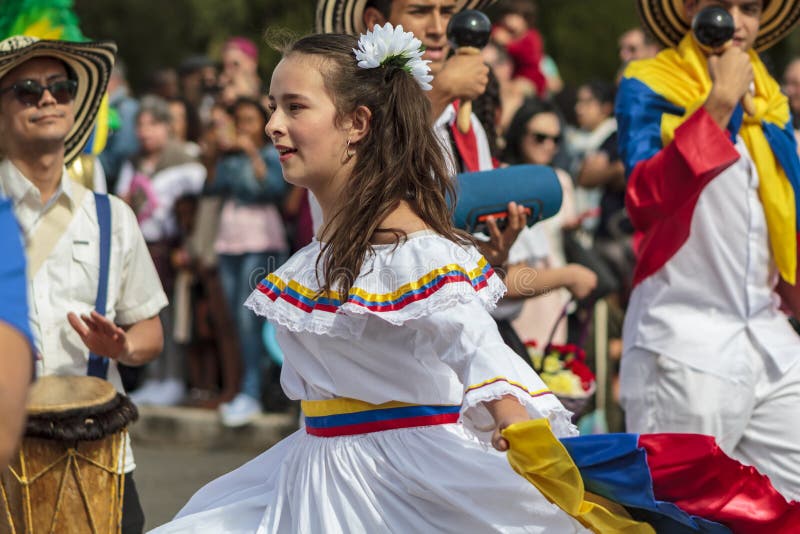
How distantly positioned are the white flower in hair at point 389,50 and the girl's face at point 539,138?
3958 mm

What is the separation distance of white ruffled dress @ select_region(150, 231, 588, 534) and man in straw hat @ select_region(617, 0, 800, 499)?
4.97 feet

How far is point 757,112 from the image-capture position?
17.5ft

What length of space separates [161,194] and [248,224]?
125 cm

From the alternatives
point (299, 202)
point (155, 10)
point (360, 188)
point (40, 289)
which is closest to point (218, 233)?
point (299, 202)

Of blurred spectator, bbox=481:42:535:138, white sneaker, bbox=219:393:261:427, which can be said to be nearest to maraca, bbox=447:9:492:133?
blurred spectator, bbox=481:42:535:138

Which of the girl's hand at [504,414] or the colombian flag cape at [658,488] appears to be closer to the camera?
the girl's hand at [504,414]

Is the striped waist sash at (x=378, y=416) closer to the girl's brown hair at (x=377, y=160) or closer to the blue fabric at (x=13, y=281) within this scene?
the girl's brown hair at (x=377, y=160)

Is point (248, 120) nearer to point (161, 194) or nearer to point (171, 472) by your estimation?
point (161, 194)

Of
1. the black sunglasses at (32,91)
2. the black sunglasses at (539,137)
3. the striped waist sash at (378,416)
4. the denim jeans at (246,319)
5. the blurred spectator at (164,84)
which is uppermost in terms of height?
the black sunglasses at (32,91)

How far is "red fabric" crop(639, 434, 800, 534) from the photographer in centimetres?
373

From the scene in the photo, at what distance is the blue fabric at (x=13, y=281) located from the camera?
2510 millimetres

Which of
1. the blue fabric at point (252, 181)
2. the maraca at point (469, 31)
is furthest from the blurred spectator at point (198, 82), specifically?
the maraca at point (469, 31)

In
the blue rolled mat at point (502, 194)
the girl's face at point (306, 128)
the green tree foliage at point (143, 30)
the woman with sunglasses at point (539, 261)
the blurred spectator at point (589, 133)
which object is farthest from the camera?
the green tree foliage at point (143, 30)

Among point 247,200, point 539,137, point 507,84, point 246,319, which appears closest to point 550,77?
point 507,84
